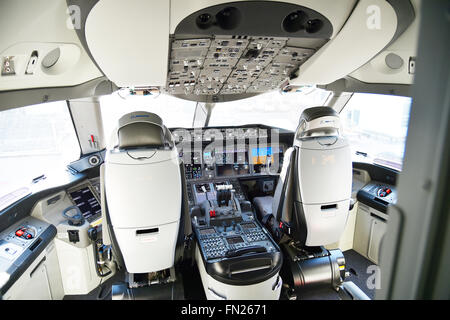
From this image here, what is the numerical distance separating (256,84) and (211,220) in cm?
172

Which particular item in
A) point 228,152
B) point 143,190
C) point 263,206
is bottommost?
point 263,206

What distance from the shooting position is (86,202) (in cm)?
297

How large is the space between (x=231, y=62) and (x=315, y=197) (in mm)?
1421

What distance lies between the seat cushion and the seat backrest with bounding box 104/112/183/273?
1465mm

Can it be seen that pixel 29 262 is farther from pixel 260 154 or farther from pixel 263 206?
pixel 260 154

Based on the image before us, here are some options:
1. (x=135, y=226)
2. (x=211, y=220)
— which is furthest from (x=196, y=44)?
(x=211, y=220)

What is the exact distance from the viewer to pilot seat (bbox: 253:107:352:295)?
231cm

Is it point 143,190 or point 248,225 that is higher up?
point 143,190

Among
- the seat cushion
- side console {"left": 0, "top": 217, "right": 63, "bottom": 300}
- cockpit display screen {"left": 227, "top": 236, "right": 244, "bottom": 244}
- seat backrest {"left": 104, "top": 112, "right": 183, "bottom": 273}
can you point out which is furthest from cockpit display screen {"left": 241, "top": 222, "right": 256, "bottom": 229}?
side console {"left": 0, "top": 217, "right": 63, "bottom": 300}

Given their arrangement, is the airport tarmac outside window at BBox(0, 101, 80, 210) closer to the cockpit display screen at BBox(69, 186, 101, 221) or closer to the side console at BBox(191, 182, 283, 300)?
the cockpit display screen at BBox(69, 186, 101, 221)

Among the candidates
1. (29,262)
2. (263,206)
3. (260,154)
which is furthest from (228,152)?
(29,262)

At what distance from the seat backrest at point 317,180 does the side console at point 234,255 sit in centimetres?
39

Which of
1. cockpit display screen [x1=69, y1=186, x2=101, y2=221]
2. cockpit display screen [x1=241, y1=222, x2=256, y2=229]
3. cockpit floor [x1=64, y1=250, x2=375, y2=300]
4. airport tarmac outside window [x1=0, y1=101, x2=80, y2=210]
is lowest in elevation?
cockpit floor [x1=64, y1=250, x2=375, y2=300]

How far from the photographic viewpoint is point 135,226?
75.5 inches
